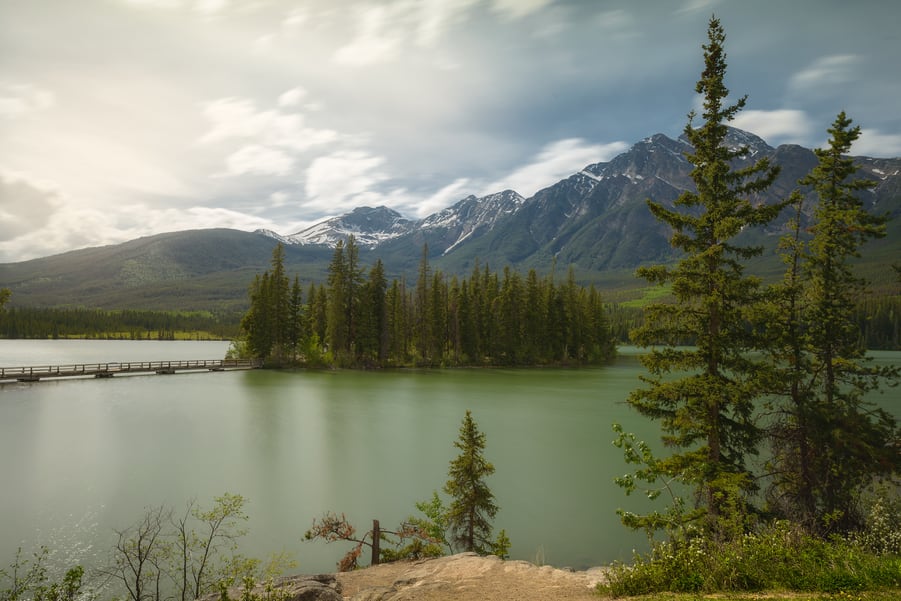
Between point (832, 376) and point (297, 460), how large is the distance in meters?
22.2

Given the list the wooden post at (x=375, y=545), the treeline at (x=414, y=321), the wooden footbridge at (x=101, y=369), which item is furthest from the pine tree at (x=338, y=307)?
the wooden post at (x=375, y=545)

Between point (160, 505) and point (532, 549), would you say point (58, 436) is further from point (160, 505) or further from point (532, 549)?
point (532, 549)

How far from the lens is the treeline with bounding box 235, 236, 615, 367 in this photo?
68.8 metres

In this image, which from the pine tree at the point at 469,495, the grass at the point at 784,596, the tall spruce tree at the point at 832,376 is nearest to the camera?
the grass at the point at 784,596

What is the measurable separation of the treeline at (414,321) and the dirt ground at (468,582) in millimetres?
55739

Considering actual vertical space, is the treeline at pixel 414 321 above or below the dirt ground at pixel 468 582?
above

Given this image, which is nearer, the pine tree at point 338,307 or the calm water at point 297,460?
the calm water at point 297,460

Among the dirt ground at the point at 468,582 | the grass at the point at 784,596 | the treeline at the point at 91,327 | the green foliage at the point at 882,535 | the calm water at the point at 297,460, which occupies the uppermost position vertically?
the treeline at the point at 91,327

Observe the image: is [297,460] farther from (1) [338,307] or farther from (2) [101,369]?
(2) [101,369]

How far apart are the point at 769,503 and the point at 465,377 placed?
48.3m

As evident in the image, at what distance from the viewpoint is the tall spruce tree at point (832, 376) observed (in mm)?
12953

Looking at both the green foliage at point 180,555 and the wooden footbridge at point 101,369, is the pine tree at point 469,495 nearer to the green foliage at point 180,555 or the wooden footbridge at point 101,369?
the green foliage at point 180,555

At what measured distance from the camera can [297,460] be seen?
23.8m

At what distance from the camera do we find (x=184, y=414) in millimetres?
34812
